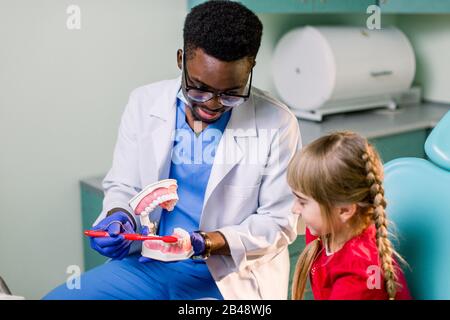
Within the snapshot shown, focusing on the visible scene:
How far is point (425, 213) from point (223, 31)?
0.45 meters

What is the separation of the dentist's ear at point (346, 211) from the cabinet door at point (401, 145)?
1045mm

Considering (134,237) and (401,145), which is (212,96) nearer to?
(134,237)

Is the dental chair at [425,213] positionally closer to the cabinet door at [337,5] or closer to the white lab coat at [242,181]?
the white lab coat at [242,181]

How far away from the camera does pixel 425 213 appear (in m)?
0.98

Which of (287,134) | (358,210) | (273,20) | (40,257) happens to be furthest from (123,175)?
(273,20)

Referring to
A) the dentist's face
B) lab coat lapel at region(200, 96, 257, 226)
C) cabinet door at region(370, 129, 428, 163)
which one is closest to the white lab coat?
lab coat lapel at region(200, 96, 257, 226)

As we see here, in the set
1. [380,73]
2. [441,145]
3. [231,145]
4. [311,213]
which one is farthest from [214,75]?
[380,73]

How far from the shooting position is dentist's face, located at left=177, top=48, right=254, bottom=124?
1.00 metres

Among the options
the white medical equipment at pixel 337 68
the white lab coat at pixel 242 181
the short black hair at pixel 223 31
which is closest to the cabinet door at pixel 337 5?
the white medical equipment at pixel 337 68

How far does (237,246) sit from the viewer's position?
111 centimetres

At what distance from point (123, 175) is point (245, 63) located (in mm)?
365

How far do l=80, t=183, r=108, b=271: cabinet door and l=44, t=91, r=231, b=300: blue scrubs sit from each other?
0.56m

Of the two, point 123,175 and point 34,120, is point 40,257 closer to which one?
point 34,120

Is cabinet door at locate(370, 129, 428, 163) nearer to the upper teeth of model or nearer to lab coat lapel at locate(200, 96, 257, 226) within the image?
lab coat lapel at locate(200, 96, 257, 226)
